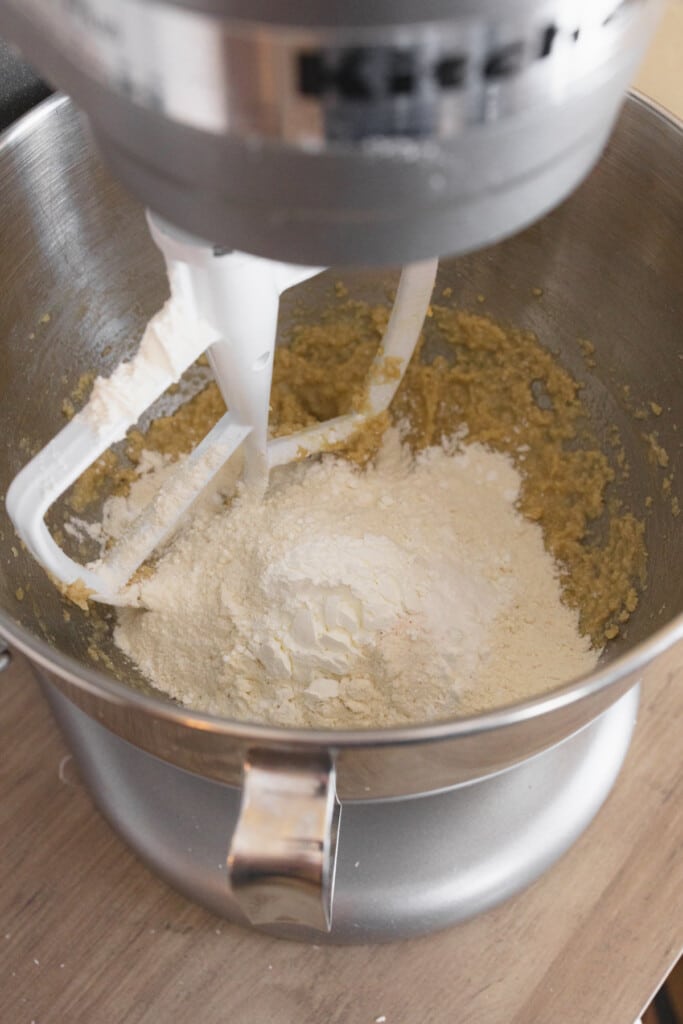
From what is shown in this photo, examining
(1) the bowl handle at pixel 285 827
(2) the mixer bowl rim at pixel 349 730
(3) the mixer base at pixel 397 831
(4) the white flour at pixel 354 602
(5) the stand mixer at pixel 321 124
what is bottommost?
(3) the mixer base at pixel 397 831

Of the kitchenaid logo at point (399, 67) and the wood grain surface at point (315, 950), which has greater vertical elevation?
→ the kitchenaid logo at point (399, 67)

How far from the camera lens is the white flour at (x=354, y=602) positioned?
2.51 feet

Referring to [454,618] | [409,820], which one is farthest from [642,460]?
[409,820]

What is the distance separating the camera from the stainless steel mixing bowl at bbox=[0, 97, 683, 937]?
735mm

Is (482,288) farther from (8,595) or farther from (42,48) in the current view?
(42,48)

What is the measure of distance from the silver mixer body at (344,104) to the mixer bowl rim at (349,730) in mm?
237

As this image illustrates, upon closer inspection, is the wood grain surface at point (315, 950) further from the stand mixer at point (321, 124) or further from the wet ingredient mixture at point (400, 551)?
the stand mixer at point (321, 124)

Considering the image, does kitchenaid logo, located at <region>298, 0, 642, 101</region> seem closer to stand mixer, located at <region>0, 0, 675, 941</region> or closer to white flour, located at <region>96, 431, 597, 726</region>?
stand mixer, located at <region>0, 0, 675, 941</region>

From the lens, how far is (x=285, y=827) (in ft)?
1.58

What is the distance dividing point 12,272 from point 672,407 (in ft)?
1.79

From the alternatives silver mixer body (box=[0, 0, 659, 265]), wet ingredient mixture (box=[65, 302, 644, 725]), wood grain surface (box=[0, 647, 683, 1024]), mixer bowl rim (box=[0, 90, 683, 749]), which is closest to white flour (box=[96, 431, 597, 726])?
wet ingredient mixture (box=[65, 302, 644, 725])

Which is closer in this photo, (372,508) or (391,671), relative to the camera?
(391,671)

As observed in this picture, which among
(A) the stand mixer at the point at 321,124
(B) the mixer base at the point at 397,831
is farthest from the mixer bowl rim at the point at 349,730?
(B) the mixer base at the point at 397,831

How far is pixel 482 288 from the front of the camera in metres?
0.91
